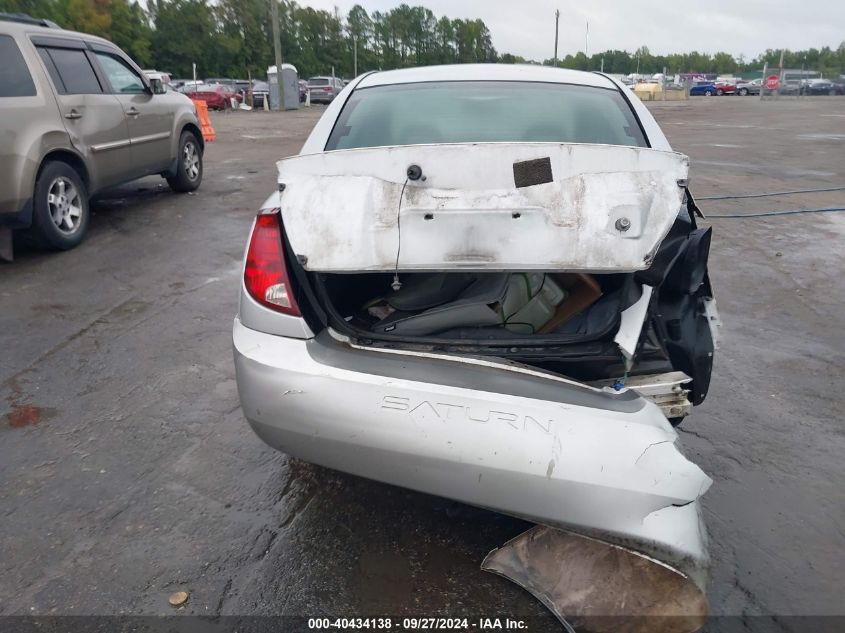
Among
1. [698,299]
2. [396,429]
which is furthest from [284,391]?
[698,299]

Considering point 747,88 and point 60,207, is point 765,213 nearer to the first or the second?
point 60,207

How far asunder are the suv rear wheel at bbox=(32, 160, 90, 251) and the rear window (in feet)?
2.03

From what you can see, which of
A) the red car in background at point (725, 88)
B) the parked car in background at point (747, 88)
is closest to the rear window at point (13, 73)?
the red car in background at point (725, 88)

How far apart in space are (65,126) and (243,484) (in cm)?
479

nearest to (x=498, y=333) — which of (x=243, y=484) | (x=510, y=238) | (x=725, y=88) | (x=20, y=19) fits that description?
(x=510, y=238)

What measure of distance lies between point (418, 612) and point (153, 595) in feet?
2.87

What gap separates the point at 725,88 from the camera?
56.8 m

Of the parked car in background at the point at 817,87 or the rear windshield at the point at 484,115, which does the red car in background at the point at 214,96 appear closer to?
the rear windshield at the point at 484,115

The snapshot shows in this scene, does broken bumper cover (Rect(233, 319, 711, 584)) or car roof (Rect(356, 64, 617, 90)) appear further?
car roof (Rect(356, 64, 617, 90))

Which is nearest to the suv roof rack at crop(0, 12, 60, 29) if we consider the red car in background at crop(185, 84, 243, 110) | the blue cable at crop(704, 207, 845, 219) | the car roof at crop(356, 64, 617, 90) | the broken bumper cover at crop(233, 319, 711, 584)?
the car roof at crop(356, 64, 617, 90)

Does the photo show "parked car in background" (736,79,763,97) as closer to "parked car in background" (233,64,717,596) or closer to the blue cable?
the blue cable

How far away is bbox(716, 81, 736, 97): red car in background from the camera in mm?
56750

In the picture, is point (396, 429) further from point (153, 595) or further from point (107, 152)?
point (107, 152)

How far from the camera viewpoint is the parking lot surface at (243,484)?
2248 mm
